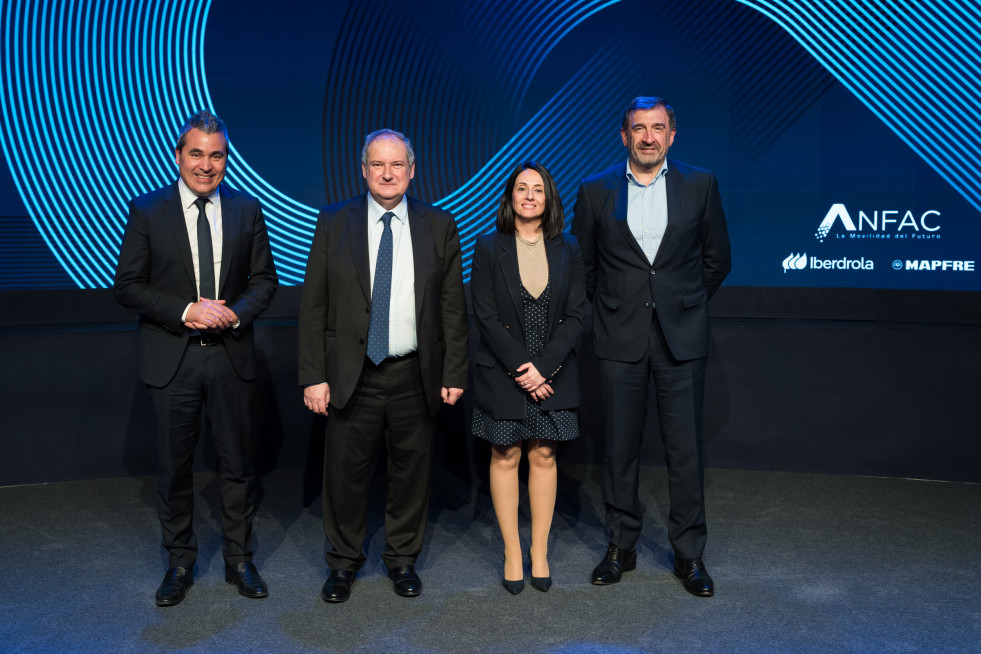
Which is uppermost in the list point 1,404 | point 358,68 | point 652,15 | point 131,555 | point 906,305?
point 652,15

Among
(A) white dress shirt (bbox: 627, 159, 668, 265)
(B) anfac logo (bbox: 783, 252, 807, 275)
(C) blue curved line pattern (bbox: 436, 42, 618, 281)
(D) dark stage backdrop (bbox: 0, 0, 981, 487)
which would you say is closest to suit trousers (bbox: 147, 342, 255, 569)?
(D) dark stage backdrop (bbox: 0, 0, 981, 487)

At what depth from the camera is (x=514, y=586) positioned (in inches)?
129

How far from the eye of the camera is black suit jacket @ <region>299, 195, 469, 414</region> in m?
3.13

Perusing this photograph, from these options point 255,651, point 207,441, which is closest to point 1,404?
point 207,441

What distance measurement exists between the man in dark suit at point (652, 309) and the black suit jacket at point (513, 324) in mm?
202

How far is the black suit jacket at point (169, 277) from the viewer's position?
3137 millimetres

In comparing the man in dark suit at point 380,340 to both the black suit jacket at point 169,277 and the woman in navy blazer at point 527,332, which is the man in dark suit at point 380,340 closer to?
the woman in navy blazer at point 527,332

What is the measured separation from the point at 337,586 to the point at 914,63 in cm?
401

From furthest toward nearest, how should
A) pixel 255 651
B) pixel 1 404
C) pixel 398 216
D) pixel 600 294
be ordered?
pixel 1 404 < pixel 600 294 < pixel 398 216 < pixel 255 651

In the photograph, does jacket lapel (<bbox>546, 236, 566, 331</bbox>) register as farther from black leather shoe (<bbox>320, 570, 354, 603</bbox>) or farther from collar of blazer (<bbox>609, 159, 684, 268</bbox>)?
black leather shoe (<bbox>320, 570, 354, 603</bbox>)

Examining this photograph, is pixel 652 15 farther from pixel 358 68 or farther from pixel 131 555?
pixel 131 555

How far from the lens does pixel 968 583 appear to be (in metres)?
3.33

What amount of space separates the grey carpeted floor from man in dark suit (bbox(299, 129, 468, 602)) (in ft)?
0.92

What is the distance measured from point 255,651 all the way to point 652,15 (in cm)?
390
